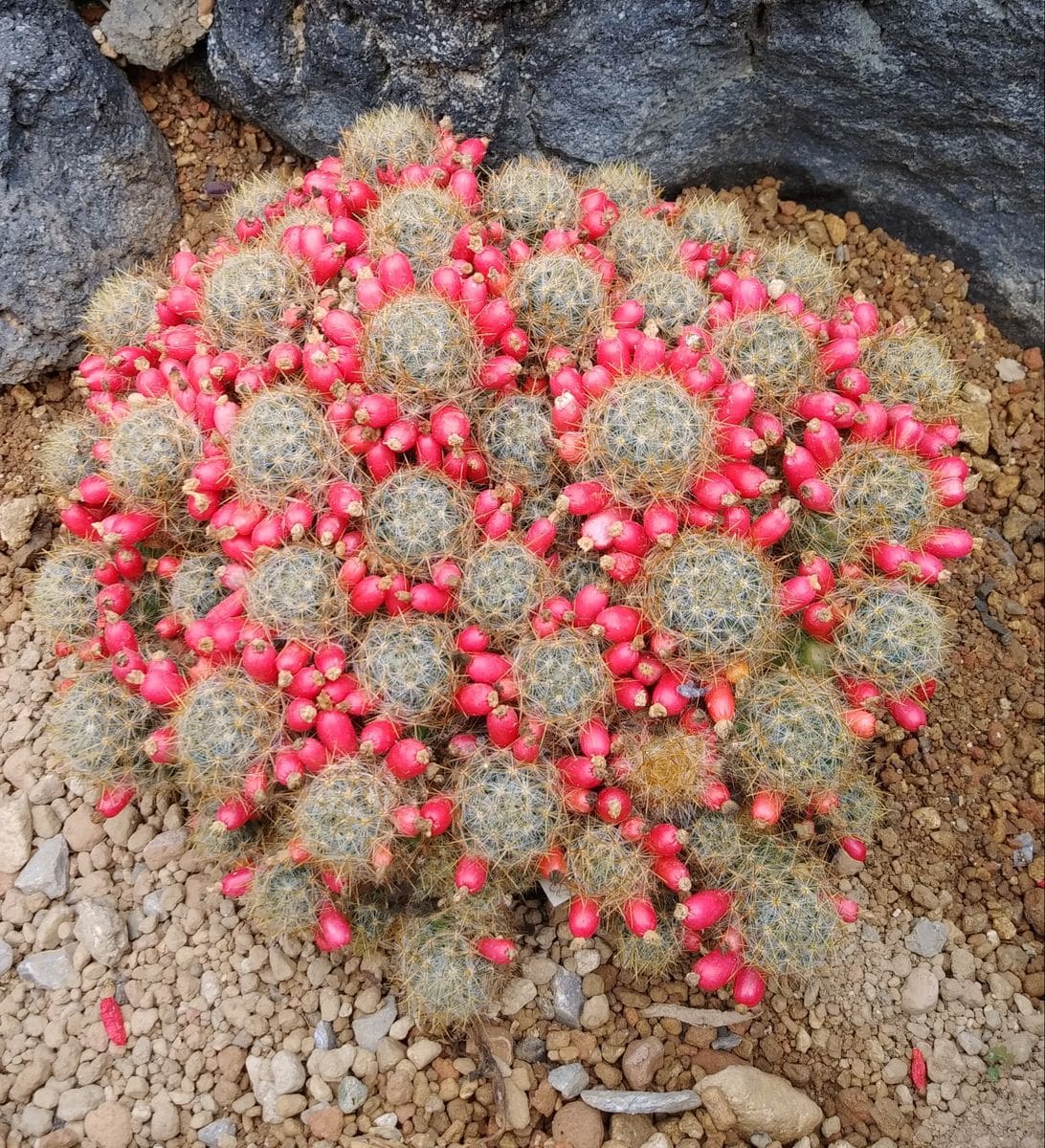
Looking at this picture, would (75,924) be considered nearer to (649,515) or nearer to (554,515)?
(554,515)

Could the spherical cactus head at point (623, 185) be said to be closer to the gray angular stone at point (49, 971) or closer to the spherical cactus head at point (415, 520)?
the spherical cactus head at point (415, 520)

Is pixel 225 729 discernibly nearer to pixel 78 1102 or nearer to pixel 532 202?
pixel 78 1102

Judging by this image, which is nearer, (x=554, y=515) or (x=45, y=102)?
(x=554, y=515)

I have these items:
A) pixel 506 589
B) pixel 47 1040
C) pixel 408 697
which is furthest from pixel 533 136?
pixel 47 1040

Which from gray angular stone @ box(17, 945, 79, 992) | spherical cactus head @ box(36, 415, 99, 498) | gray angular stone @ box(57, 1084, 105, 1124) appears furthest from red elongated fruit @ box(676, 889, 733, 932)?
spherical cactus head @ box(36, 415, 99, 498)

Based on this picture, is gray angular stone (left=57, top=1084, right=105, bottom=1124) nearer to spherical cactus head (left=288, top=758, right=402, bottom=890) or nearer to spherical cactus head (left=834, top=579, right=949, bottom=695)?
spherical cactus head (left=288, top=758, right=402, bottom=890)

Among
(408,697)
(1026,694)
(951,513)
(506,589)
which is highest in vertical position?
(506,589)

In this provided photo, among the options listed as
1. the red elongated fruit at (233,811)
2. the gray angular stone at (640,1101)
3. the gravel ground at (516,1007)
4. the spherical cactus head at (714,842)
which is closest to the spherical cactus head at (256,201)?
the gravel ground at (516,1007)
